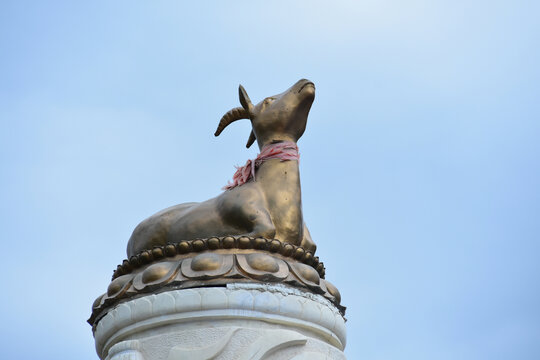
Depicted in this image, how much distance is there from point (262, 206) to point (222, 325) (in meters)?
0.90

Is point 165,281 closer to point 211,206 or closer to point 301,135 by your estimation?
point 211,206

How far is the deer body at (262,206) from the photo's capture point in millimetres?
5332

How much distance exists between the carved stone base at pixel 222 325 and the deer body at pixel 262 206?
1.60 ft

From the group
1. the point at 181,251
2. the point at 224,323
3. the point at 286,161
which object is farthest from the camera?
the point at 286,161

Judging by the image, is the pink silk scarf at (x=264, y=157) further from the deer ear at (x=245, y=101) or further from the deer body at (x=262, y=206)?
the deer ear at (x=245, y=101)

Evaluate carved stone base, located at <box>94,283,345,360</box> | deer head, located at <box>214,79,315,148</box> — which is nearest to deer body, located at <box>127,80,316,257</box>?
deer head, located at <box>214,79,315,148</box>

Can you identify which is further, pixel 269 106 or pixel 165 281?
pixel 269 106

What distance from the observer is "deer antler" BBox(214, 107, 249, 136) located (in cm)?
609

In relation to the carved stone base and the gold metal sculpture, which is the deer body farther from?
the carved stone base

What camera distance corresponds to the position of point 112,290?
5.29 meters

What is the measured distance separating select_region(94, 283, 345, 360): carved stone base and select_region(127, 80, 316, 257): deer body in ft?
1.60

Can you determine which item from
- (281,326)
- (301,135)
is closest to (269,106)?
(301,135)

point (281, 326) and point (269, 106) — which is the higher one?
point (269, 106)

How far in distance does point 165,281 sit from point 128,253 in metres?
0.83
